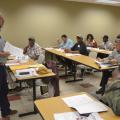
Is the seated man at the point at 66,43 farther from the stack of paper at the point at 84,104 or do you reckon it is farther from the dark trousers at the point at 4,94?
the stack of paper at the point at 84,104

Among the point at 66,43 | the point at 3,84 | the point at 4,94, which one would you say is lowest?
the point at 4,94

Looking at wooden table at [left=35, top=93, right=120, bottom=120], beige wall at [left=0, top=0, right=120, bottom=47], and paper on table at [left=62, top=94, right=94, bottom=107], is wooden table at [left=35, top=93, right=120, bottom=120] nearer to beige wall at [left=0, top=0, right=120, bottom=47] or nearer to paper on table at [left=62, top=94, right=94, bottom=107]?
paper on table at [left=62, top=94, right=94, bottom=107]

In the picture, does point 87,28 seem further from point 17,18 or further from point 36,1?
point 17,18

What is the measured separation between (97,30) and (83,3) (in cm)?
136

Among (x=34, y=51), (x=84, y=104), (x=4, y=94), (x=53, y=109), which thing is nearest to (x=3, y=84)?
(x=4, y=94)

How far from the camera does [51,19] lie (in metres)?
7.55

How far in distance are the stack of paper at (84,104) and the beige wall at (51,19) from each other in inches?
225

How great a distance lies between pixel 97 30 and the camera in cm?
857

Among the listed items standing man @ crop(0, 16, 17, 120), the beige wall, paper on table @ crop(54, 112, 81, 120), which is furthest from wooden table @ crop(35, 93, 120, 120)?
the beige wall

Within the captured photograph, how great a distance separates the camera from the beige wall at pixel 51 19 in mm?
7005

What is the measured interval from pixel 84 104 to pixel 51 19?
20.5 feet

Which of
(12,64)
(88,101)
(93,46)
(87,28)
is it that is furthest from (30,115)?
(87,28)

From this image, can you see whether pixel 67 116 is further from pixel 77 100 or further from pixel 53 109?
pixel 77 100

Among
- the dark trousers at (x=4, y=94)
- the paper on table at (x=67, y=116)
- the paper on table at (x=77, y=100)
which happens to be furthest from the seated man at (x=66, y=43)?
the paper on table at (x=67, y=116)
